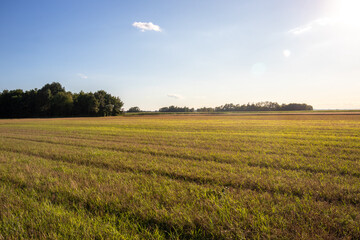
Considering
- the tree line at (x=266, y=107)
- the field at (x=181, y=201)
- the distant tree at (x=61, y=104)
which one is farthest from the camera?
the tree line at (x=266, y=107)

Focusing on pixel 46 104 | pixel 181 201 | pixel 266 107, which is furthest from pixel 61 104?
pixel 266 107

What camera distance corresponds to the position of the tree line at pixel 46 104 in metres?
82.8

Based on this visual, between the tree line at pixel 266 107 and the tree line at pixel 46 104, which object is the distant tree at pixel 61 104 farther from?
the tree line at pixel 266 107

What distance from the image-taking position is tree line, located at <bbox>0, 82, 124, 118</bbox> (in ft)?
272

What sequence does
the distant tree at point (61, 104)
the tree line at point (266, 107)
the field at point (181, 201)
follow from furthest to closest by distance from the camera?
the tree line at point (266, 107)
the distant tree at point (61, 104)
the field at point (181, 201)

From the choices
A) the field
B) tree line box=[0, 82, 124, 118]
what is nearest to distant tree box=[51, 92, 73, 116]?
tree line box=[0, 82, 124, 118]

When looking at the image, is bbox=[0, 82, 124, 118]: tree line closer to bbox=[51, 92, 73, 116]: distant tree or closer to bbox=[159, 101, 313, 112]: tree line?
bbox=[51, 92, 73, 116]: distant tree

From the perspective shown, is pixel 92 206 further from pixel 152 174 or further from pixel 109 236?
pixel 152 174

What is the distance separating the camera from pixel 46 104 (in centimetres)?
8262

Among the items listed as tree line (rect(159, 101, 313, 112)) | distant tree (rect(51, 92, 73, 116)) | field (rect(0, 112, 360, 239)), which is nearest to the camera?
field (rect(0, 112, 360, 239))

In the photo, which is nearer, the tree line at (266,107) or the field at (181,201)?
the field at (181,201)

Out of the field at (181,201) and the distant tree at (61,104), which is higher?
the distant tree at (61,104)

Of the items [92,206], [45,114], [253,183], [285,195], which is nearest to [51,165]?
[92,206]

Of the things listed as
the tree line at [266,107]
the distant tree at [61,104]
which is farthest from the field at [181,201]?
the tree line at [266,107]
